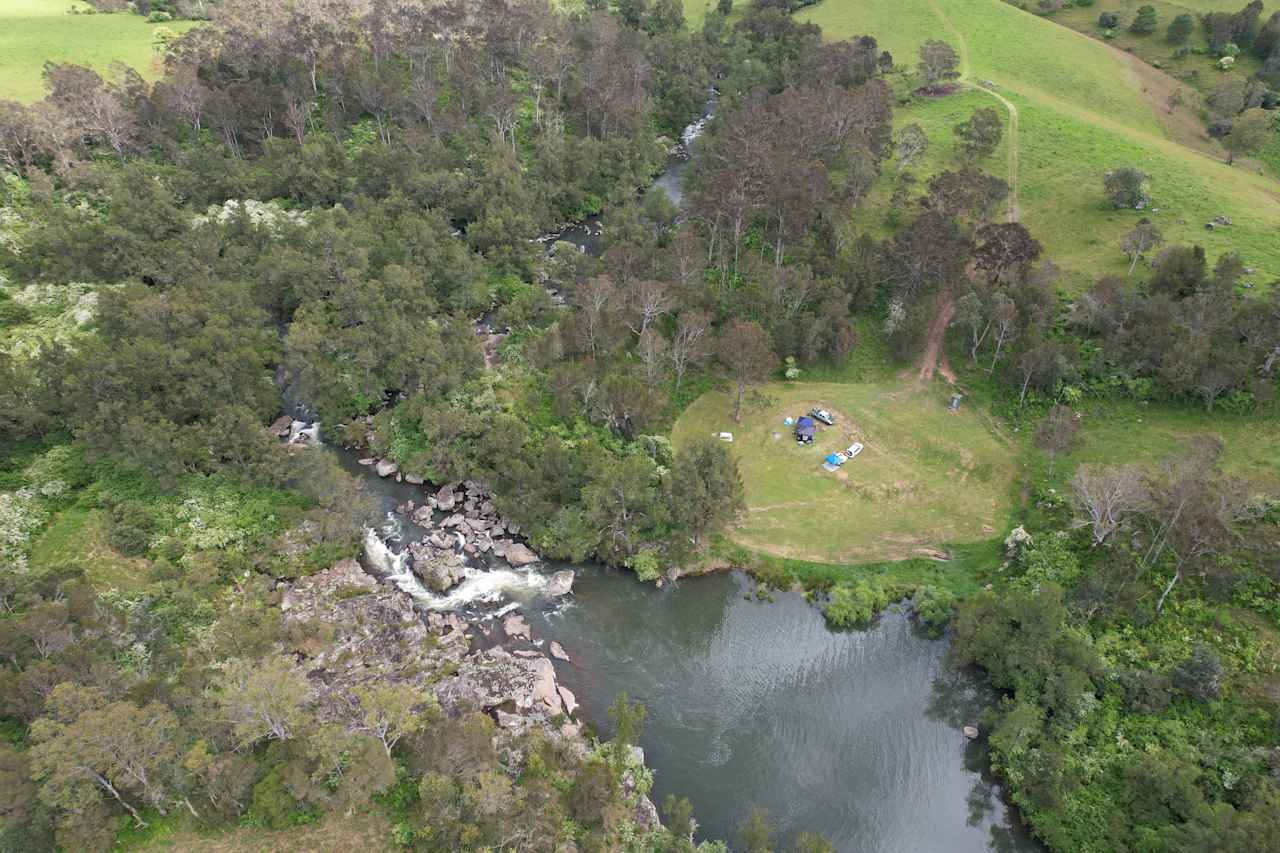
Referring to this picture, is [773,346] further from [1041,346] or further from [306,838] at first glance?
[306,838]

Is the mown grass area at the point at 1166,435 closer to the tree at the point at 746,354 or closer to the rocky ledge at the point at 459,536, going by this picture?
the tree at the point at 746,354

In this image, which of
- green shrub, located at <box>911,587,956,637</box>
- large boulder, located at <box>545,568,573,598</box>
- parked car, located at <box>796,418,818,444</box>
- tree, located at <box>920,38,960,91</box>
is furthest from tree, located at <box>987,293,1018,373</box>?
tree, located at <box>920,38,960,91</box>

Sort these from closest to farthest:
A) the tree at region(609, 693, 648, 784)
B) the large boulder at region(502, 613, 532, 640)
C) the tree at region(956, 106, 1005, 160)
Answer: the tree at region(609, 693, 648, 784) → the large boulder at region(502, 613, 532, 640) → the tree at region(956, 106, 1005, 160)

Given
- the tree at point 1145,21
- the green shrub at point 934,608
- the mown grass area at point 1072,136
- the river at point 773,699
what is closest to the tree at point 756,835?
the river at point 773,699

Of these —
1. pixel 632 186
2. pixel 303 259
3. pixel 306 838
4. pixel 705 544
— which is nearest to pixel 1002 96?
pixel 632 186

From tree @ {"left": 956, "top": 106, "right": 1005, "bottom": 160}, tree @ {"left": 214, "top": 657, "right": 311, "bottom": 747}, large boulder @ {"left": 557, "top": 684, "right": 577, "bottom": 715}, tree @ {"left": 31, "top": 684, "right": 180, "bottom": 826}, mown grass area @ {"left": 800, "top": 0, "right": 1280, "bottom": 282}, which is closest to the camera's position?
tree @ {"left": 31, "top": 684, "right": 180, "bottom": 826}

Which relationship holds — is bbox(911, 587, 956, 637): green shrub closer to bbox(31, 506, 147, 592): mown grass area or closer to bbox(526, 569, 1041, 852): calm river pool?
bbox(526, 569, 1041, 852): calm river pool

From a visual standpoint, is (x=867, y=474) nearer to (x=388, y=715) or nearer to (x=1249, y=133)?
(x=388, y=715)
